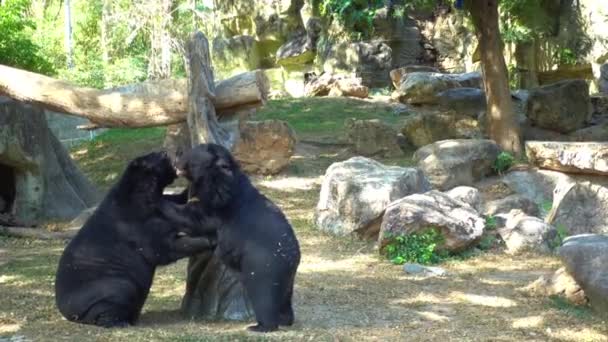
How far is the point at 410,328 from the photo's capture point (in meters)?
6.62

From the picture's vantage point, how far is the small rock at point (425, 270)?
28.8 feet

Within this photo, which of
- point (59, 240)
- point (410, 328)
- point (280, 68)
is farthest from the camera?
point (280, 68)

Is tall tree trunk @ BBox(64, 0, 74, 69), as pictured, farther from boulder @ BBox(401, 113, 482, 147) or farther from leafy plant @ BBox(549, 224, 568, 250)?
leafy plant @ BBox(549, 224, 568, 250)

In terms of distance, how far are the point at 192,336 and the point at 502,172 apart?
28.4 ft

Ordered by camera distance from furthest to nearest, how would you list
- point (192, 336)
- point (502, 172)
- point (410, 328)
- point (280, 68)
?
point (280, 68), point (502, 172), point (410, 328), point (192, 336)

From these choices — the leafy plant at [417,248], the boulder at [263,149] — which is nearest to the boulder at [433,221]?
the leafy plant at [417,248]

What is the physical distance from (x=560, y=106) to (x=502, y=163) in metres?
4.07

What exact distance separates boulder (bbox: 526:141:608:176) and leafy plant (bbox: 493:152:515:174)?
776 millimetres

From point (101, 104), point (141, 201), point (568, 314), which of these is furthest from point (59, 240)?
point (568, 314)

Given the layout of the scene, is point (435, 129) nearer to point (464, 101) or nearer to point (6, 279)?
point (464, 101)

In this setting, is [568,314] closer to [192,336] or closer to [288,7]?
[192,336]

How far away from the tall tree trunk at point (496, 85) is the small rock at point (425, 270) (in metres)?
7.07

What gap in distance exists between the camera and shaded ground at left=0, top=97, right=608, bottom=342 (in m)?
6.29

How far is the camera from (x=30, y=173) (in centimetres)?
1179
